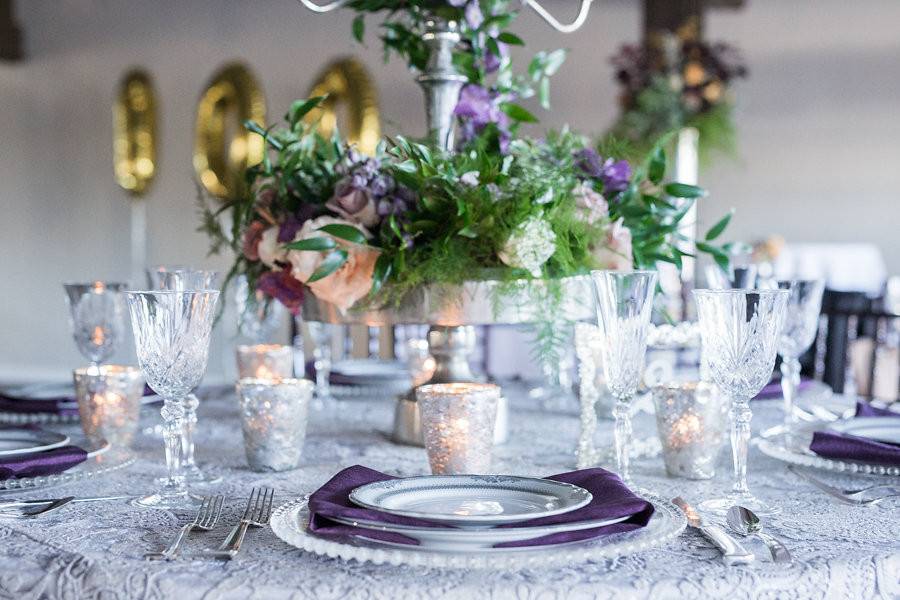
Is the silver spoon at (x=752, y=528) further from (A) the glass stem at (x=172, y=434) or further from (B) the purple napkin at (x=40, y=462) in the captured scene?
(B) the purple napkin at (x=40, y=462)

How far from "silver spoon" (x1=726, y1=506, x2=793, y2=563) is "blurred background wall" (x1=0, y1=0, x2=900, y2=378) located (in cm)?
512

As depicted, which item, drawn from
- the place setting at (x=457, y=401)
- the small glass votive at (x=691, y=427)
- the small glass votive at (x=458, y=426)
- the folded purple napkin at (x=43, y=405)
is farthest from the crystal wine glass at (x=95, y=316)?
the small glass votive at (x=691, y=427)

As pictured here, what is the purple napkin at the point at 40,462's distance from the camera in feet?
3.78

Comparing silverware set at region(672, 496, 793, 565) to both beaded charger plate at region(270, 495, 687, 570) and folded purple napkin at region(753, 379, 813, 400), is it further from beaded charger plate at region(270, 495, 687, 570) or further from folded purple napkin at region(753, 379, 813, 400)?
folded purple napkin at region(753, 379, 813, 400)

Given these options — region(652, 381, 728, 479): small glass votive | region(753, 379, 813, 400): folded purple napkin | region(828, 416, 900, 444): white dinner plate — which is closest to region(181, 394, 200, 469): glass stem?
region(652, 381, 728, 479): small glass votive

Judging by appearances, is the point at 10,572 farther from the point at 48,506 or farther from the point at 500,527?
the point at 500,527

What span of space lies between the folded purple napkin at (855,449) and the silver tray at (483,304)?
0.37 metres

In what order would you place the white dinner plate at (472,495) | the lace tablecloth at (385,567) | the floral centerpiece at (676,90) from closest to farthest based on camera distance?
1. the lace tablecloth at (385,567)
2. the white dinner plate at (472,495)
3. the floral centerpiece at (676,90)

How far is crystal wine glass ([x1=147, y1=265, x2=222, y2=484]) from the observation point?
1248 mm

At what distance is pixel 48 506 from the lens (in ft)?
3.50

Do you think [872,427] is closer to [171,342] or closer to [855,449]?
[855,449]

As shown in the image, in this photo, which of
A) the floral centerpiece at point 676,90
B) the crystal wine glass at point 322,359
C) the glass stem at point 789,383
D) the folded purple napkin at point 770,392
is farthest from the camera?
the floral centerpiece at point 676,90

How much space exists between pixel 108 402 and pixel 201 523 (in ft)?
Answer: 1.55

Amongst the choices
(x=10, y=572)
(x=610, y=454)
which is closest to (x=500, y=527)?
(x=10, y=572)
